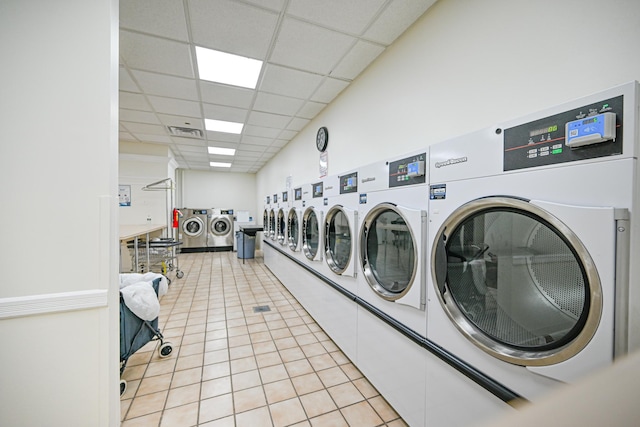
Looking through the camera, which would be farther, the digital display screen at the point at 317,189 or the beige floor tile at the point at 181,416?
the digital display screen at the point at 317,189

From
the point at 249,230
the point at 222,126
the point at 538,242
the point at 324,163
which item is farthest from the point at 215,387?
the point at 249,230

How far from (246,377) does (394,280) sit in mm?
1535

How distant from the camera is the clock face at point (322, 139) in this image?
3.65 metres

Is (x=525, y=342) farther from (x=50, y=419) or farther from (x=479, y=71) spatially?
(x=50, y=419)

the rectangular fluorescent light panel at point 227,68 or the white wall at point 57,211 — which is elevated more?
the rectangular fluorescent light panel at point 227,68

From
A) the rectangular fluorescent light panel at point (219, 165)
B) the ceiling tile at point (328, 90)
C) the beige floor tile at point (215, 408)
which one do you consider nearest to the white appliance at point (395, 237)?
the beige floor tile at point (215, 408)

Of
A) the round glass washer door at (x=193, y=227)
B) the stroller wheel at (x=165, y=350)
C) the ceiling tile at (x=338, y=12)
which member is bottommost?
the stroller wheel at (x=165, y=350)

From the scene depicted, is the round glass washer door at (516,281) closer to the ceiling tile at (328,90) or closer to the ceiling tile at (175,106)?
the ceiling tile at (328,90)

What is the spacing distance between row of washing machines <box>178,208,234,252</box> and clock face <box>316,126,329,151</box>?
6.22 metres

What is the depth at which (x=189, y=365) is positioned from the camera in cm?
232

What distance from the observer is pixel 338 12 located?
191 centimetres

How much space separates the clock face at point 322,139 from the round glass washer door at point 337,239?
1382 millimetres

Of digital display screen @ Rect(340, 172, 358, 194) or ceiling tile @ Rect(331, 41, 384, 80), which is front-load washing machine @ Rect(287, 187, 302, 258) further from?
ceiling tile @ Rect(331, 41, 384, 80)

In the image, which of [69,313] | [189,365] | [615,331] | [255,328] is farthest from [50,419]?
[615,331]
